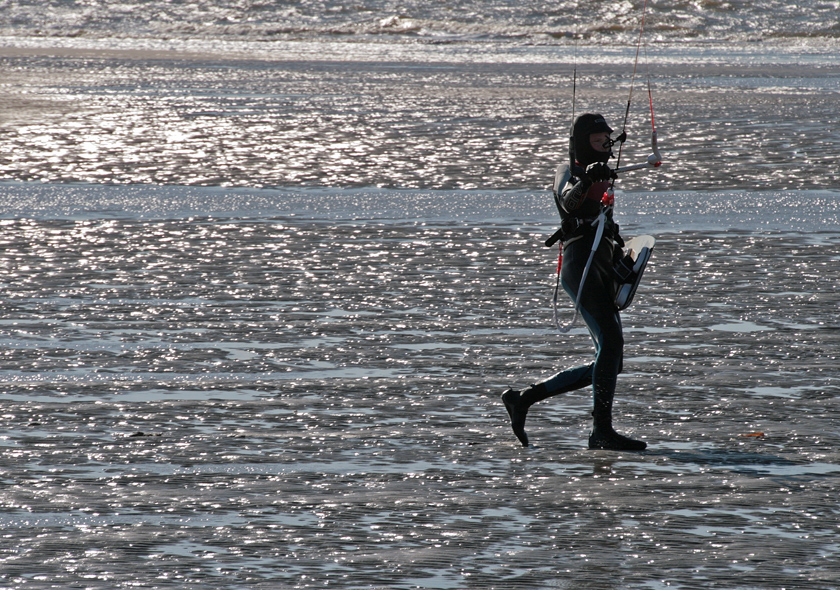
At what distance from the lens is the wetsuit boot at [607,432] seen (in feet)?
18.4

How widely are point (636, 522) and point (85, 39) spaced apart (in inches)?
2124

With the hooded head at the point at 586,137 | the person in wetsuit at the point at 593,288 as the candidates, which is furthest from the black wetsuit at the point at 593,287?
the hooded head at the point at 586,137

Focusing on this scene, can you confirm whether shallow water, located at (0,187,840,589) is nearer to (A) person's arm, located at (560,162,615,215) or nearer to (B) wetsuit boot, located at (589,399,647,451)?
(B) wetsuit boot, located at (589,399,647,451)

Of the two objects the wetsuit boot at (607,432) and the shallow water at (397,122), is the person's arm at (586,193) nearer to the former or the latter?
the wetsuit boot at (607,432)

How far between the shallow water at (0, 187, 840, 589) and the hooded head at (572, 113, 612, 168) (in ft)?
4.37

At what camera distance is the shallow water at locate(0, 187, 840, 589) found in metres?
4.54

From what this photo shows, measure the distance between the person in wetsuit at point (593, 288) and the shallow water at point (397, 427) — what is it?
17 centimetres

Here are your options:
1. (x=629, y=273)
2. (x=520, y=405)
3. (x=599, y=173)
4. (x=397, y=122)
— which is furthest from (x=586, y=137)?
(x=397, y=122)

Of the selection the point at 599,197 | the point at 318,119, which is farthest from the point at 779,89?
the point at 599,197

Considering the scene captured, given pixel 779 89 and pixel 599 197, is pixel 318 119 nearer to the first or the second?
pixel 779 89

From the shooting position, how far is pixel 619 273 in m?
5.68

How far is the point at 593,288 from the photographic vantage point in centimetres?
568

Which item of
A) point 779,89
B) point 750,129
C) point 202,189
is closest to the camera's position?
point 202,189

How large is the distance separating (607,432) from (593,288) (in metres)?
0.67
